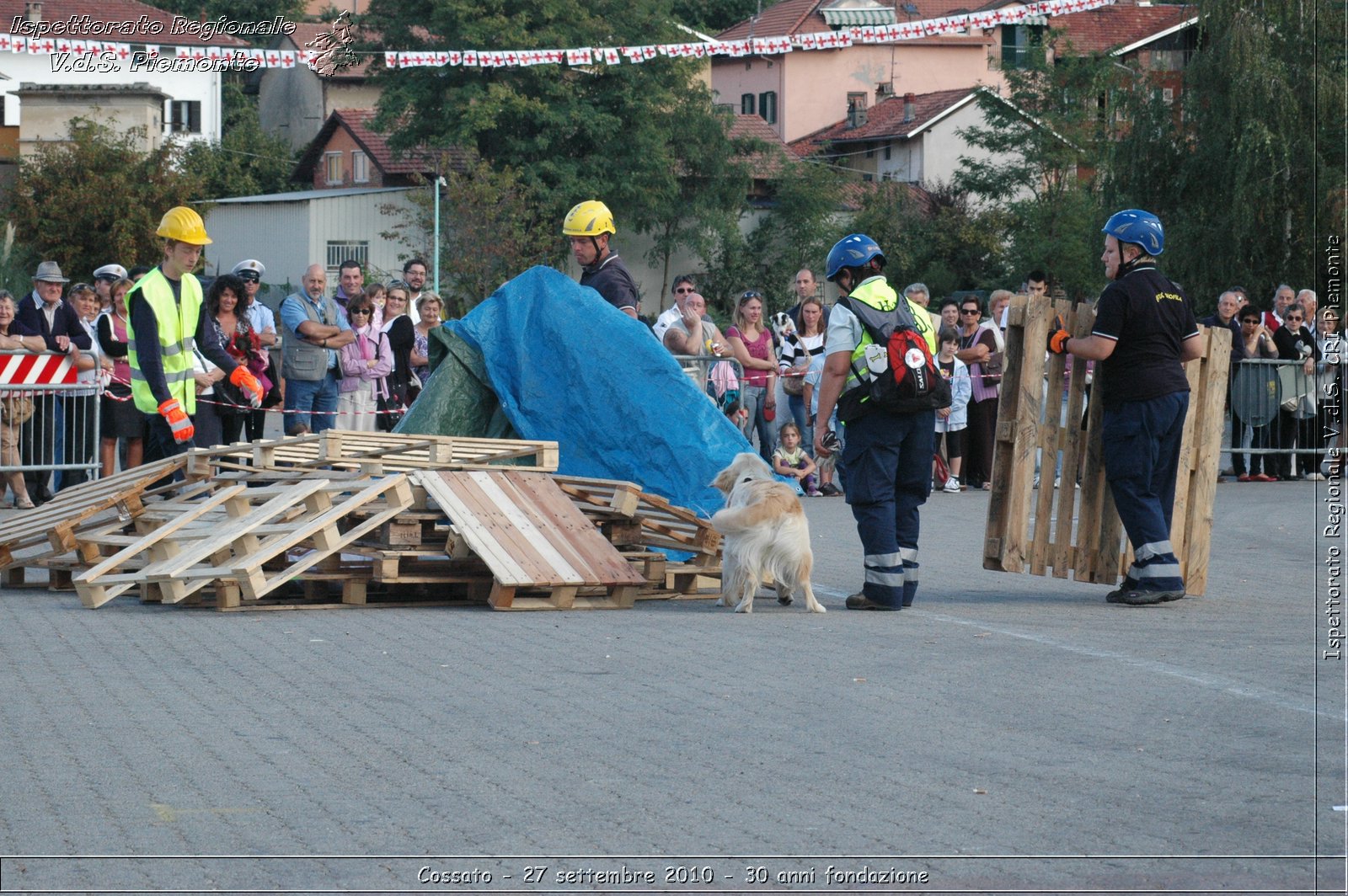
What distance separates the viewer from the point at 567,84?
64.8m

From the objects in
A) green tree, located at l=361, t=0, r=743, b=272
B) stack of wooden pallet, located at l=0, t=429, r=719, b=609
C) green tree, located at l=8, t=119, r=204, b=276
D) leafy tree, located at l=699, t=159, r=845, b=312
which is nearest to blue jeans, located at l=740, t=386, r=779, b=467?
stack of wooden pallet, located at l=0, t=429, r=719, b=609

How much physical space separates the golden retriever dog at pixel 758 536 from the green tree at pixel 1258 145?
26.2 m

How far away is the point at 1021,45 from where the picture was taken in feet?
261

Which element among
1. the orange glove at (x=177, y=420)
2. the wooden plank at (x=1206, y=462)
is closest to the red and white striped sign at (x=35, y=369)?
the orange glove at (x=177, y=420)

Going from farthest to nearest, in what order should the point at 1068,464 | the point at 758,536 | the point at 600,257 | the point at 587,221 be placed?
the point at 600,257 → the point at 587,221 → the point at 1068,464 → the point at 758,536

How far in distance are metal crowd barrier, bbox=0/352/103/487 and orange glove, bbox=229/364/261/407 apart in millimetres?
2791

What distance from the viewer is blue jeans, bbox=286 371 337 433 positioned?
16.8m

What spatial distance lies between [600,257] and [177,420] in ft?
9.90

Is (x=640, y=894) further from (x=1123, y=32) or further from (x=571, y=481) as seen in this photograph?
(x=1123, y=32)

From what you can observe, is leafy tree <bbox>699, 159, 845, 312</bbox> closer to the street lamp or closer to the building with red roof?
the street lamp

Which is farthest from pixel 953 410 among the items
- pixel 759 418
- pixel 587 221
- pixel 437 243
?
pixel 437 243

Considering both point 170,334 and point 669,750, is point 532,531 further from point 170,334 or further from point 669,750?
point 669,750

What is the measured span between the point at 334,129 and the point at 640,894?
246 ft

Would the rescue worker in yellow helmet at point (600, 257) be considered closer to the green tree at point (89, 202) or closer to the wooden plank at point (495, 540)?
the wooden plank at point (495, 540)
